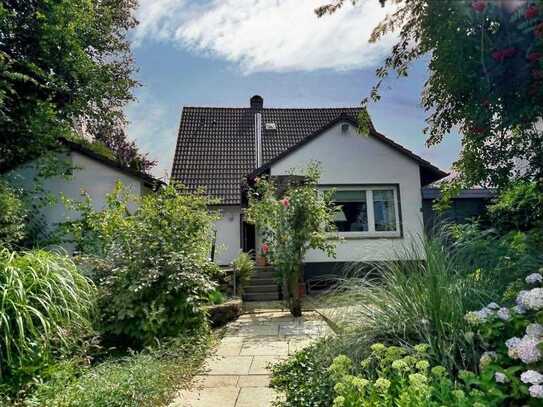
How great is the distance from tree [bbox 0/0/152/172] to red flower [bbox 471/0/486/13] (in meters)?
10.1

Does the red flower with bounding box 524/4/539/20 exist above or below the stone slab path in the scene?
above

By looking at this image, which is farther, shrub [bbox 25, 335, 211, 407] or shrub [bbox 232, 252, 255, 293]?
shrub [bbox 232, 252, 255, 293]

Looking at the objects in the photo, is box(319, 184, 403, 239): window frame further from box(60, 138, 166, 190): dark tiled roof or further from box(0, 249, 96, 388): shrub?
box(0, 249, 96, 388): shrub

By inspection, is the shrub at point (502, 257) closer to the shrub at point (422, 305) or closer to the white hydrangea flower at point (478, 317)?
the shrub at point (422, 305)

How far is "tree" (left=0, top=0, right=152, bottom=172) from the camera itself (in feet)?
35.9

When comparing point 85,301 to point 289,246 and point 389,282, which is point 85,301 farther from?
point 289,246

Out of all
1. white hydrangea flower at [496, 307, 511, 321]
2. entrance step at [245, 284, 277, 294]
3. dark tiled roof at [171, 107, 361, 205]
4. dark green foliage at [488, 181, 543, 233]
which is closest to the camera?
white hydrangea flower at [496, 307, 511, 321]

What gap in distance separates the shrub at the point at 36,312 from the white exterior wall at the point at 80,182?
26.4 feet

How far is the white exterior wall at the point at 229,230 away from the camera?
1477cm

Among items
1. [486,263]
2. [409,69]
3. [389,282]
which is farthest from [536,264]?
[409,69]

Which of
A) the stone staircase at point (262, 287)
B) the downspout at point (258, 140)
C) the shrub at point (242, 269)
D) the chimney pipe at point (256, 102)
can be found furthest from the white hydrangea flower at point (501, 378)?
the chimney pipe at point (256, 102)

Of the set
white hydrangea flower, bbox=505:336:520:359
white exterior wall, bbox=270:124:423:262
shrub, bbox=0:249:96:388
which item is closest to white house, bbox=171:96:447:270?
white exterior wall, bbox=270:124:423:262

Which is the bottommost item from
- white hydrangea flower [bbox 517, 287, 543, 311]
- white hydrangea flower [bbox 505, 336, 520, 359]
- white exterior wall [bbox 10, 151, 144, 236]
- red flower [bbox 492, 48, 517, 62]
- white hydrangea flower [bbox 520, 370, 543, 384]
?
white hydrangea flower [bbox 520, 370, 543, 384]

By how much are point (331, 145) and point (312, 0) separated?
30.9ft
